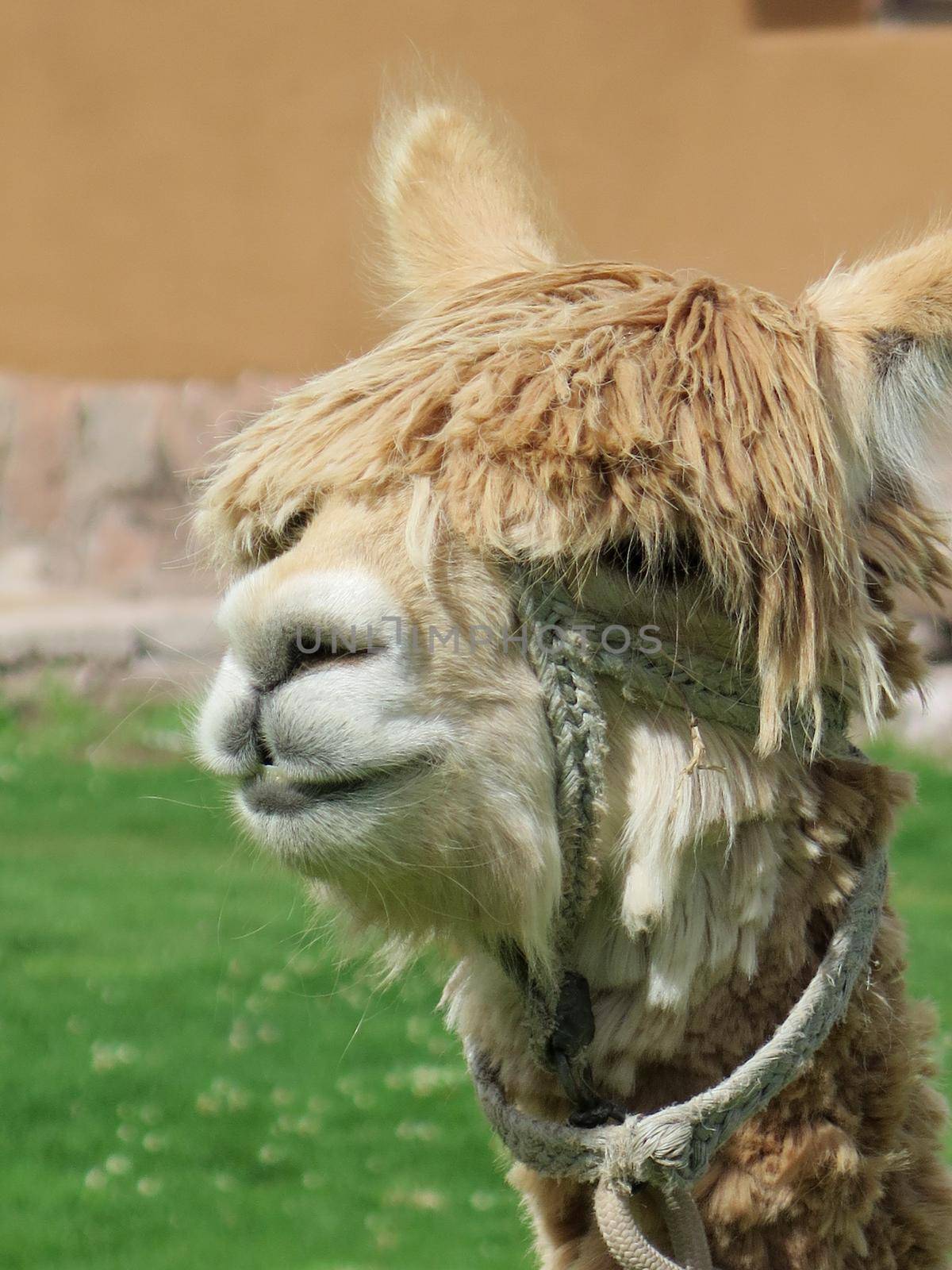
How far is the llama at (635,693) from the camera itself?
2.00 metres

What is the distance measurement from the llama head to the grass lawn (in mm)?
409

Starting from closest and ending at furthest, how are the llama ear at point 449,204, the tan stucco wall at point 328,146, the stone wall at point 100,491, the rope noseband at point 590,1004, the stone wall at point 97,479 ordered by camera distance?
1. the rope noseband at point 590,1004
2. the llama ear at point 449,204
3. the tan stucco wall at point 328,146
4. the stone wall at point 100,491
5. the stone wall at point 97,479

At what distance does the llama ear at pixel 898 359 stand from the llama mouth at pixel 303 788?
78 cm

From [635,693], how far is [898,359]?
58 cm

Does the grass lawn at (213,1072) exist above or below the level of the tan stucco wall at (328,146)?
below

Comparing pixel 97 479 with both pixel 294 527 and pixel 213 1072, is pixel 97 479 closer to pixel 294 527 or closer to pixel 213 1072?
pixel 213 1072

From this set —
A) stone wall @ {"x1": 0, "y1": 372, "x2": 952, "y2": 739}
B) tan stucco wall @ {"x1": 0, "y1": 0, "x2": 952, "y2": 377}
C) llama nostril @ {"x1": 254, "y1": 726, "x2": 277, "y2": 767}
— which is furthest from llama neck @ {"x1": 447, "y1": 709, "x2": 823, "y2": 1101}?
stone wall @ {"x1": 0, "y1": 372, "x2": 952, "y2": 739}

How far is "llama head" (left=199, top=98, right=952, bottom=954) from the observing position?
6.49 feet

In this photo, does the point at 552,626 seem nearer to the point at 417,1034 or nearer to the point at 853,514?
the point at 853,514

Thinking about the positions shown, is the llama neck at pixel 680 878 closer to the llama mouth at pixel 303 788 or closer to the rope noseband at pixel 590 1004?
the rope noseband at pixel 590 1004

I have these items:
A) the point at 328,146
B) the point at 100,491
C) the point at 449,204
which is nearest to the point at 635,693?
the point at 449,204

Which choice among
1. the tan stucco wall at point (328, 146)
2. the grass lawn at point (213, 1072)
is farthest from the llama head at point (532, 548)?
the tan stucco wall at point (328, 146)

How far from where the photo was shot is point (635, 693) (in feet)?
6.98

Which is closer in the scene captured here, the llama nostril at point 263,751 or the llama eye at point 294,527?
the llama nostril at point 263,751
